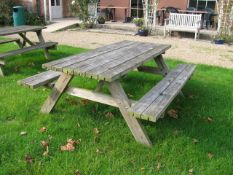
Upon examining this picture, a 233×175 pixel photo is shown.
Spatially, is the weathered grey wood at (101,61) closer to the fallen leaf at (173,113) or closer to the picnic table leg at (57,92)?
the picnic table leg at (57,92)

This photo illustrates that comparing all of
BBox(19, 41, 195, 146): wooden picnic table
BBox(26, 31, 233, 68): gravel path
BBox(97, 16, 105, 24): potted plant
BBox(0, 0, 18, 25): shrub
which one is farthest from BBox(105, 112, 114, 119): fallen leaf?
BBox(0, 0, 18, 25): shrub

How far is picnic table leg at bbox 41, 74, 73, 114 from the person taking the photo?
3574 mm

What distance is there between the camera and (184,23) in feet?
38.3

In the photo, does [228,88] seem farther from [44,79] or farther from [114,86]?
[44,79]

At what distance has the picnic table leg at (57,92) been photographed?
3.57 metres

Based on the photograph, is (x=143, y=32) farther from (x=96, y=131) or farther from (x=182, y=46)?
(x=96, y=131)

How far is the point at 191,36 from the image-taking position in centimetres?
1202

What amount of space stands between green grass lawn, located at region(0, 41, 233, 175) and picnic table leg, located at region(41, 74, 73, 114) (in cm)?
11

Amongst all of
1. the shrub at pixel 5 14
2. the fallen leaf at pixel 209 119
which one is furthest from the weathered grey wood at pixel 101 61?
the shrub at pixel 5 14

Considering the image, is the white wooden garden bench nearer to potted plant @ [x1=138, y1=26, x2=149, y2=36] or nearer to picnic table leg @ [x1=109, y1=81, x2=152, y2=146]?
potted plant @ [x1=138, y1=26, x2=149, y2=36]

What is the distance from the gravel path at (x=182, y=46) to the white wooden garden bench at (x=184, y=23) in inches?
20.5

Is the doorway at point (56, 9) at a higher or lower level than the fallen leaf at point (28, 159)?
higher

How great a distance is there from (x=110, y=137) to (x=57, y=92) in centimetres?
90

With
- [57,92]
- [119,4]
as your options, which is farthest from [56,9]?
[57,92]
